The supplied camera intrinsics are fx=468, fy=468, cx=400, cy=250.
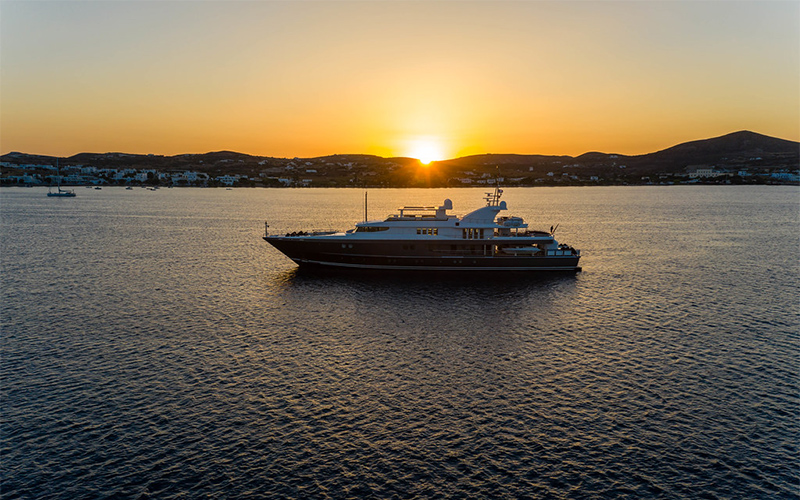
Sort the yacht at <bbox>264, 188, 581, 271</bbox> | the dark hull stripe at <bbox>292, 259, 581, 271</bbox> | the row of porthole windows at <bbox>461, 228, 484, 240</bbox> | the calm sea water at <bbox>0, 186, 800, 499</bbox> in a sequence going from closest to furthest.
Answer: the calm sea water at <bbox>0, 186, 800, 499</bbox>, the yacht at <bbox>264, 188, 581, 271</bbox>, the dark hull stripe at <bbox>292, 259, 581, 271</bbox>, the row of porthole windows at <bbox>461, 228, 484, 240</bbox>

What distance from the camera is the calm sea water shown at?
2433cm

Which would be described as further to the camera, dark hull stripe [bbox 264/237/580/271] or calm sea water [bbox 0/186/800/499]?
dark hull stripe [bbox 264/237/580/271]

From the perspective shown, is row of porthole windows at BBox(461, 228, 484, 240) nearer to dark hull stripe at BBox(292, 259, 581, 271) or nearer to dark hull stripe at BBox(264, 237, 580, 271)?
dark hull stripe at BBox(264, 237, 580, 271)

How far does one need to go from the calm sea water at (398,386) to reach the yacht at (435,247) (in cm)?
449

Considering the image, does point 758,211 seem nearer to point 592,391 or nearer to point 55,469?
point 592,391

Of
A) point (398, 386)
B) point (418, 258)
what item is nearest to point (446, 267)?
point (418, 258)

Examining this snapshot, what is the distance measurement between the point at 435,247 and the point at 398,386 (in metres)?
39.9

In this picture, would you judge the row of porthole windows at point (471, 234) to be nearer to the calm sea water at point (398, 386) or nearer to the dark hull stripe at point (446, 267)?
the dark hull stripe at point (446, 267)

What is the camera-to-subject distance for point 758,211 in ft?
592

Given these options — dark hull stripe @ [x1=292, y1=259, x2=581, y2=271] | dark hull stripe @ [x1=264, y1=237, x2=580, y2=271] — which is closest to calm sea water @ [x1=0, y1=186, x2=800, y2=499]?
dark hull stripe @ [x1=292, y1=259, x2=581, y2=271]

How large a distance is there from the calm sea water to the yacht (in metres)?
4.49

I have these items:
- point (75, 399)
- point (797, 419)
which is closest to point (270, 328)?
point (75, 399)

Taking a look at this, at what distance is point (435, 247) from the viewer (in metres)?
72.1

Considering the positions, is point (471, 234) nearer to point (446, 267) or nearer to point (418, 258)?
point (446, 267)
